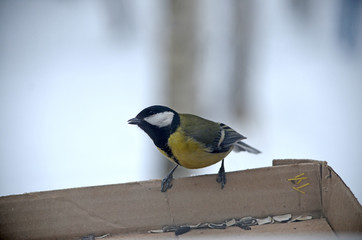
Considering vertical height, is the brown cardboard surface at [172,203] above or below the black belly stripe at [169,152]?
below

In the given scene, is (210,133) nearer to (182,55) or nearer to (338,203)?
(338,203)

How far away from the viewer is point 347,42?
705cm

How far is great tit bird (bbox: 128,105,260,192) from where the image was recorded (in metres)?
2.62

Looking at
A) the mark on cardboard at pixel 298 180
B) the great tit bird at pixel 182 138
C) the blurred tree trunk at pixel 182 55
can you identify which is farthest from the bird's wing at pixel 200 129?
the blurred tree trunk at pixel 182 55

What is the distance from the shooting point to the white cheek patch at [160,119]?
2623mm

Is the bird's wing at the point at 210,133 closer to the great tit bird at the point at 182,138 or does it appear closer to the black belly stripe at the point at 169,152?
the great tit bird at the point at 182,138

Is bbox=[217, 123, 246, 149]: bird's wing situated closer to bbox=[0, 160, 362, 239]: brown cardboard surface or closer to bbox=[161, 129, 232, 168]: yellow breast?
bbox=[161, 129, 232, 168]: yellow breast

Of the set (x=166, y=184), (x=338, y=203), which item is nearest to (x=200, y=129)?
(x=166, y=184)

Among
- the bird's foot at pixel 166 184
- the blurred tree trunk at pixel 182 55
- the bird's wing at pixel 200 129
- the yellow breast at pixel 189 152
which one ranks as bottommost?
the bird's foot at pixel 166 184

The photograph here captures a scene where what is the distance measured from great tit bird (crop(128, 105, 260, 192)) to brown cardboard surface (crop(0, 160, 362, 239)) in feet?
0.96

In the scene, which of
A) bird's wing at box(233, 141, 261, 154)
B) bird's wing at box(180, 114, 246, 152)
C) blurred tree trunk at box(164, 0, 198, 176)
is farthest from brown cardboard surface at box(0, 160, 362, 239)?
blurred tree trunk at box(164, 0, 198, 176)

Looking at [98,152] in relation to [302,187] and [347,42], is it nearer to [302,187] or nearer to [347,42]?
[302,187]

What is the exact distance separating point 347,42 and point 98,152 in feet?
12.6

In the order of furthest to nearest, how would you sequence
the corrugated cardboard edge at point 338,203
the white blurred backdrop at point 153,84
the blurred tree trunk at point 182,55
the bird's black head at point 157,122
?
the white blurred backdrop at point 153,84, the blurred tree trunk at point 182,55, the bird's black head at point 157,122, the corrugated cardboard edge at point 338,203
